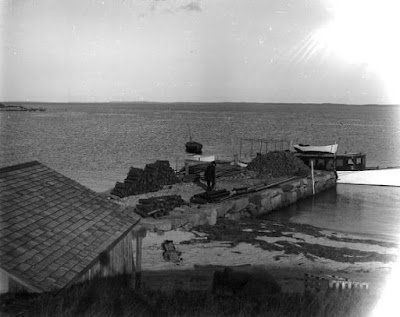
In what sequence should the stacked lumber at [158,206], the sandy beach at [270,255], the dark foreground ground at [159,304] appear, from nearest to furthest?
the dark foreground ground at [159,304]
the sandy beach at [270,255]
the stacked lumber at [158,206]

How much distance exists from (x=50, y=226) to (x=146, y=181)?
18478mm

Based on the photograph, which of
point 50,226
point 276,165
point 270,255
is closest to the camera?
point 50,226

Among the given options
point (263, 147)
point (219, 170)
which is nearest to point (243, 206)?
point (219, 170)

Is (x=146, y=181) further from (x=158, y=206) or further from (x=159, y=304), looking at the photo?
(x=159, y=304)

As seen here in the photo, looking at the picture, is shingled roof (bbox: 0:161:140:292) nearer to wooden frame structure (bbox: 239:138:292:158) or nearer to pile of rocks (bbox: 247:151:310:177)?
pile of rocks (bbox: 247:151:310:177)

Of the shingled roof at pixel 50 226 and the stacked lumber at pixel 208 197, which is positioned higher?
the shingled roof at pixel 50 226

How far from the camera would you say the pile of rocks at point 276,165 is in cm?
3531

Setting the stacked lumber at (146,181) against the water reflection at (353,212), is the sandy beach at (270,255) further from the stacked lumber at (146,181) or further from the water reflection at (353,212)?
the stacked lumber at (146,181)

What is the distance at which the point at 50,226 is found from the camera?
29.7 feet

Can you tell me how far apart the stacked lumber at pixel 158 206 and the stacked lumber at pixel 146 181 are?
394 centimetres

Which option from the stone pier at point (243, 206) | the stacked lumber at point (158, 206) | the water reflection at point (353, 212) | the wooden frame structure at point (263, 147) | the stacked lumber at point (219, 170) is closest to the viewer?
the stone pier at point (243, 206)

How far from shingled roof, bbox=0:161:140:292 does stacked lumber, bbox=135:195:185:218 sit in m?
9.26

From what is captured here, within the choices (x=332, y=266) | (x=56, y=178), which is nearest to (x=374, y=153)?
(x=332, y=266)

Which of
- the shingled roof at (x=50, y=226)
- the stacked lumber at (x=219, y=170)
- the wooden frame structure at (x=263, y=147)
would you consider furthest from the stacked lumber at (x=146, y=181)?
the shingled roof at (x=50, y=226)
